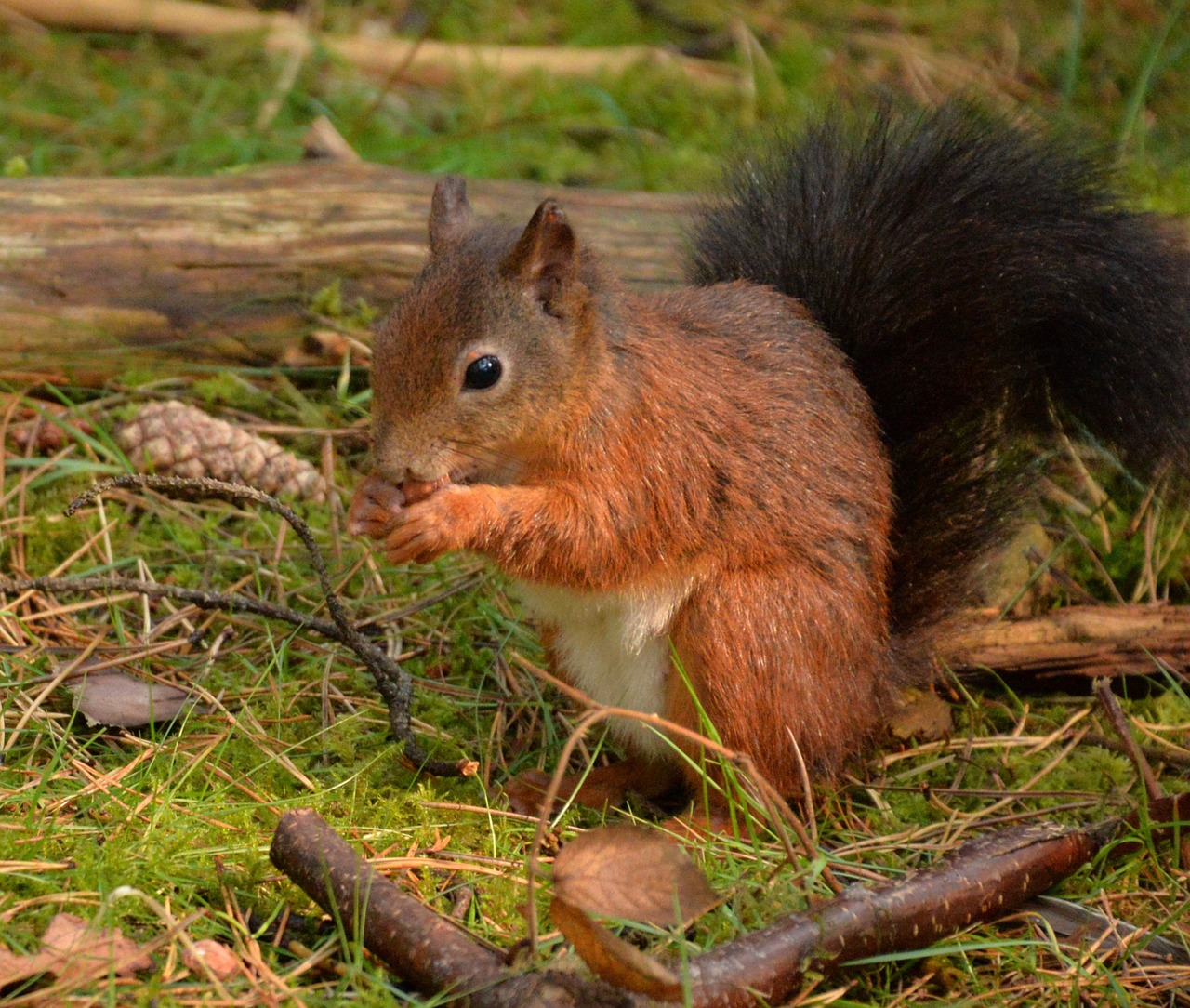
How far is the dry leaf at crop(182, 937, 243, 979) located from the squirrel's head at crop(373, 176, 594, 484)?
76 cm

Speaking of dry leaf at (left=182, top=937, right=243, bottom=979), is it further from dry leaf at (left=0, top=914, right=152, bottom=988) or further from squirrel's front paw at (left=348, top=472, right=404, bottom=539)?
squirrel's front paw at (left=348, top=472, right=404, bottom=539)

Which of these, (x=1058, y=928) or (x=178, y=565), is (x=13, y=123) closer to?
(x=178, y=565)

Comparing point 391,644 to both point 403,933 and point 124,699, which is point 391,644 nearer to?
point 124,699

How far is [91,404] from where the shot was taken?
3145 millimetres

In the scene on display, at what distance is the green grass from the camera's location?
1.93 m

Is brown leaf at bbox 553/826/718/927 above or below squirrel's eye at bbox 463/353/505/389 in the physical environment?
below

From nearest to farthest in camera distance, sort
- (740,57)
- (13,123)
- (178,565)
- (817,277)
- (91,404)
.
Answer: (817,277) → (178,565) → (91,404) → (13,123) → (740,57)

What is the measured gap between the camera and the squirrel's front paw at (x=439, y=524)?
2.16 m

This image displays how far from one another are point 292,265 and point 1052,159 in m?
1.81

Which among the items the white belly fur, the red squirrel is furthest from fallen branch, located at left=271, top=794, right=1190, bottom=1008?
the white belly fur

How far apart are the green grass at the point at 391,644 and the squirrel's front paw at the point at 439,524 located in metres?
0.21

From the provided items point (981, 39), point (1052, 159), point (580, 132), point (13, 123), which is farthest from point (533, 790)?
point (981, 39)

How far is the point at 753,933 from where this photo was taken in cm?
182

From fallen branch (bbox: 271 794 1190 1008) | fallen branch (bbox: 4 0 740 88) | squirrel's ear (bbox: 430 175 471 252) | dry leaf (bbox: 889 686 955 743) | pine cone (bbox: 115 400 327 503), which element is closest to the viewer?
fallen branch (bbox: 271 794 1190 1008)
